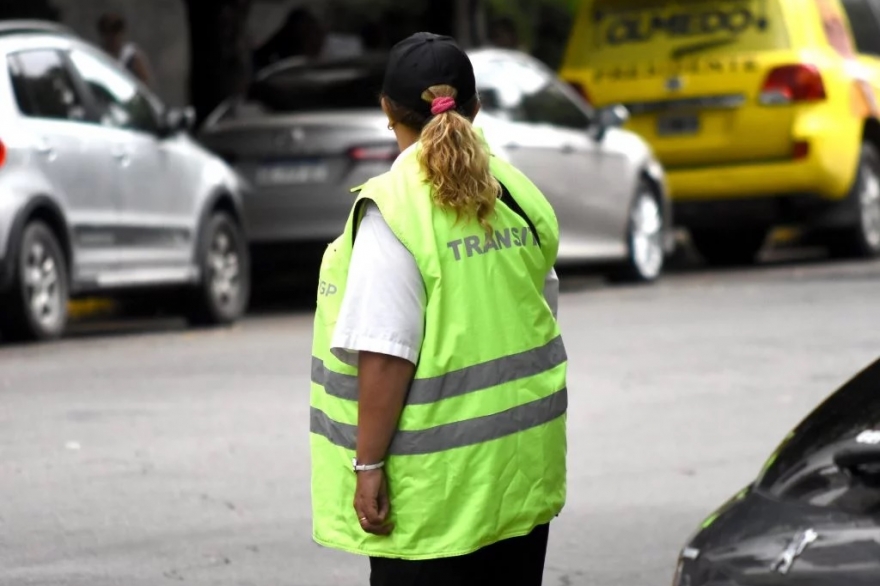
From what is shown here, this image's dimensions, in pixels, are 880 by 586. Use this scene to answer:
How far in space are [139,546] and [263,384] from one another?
11.2 feet

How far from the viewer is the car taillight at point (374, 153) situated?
42.4ft

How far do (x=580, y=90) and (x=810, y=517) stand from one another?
43.2 ft

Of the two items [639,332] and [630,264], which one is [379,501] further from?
[630,264]

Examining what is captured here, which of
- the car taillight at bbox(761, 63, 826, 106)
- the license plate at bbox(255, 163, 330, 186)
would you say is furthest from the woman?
the car taillight at bbox(761, 63, 826, 106)

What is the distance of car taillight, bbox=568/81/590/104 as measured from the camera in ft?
52.4

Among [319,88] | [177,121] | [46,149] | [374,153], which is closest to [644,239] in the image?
[319,88]

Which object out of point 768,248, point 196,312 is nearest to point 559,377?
point 196,312

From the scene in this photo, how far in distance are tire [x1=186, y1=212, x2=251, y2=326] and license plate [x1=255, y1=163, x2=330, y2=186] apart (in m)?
0.37

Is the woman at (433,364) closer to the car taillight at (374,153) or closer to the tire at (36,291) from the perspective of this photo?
the tire at (36,291)

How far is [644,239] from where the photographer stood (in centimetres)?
1536

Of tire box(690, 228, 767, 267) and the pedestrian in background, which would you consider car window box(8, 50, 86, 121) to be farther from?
tire box(690, 228, 767, 267)

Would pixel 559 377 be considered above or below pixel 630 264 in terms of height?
above

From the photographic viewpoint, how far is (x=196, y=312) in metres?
13.1

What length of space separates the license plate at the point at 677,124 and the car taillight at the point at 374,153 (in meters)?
3.20
